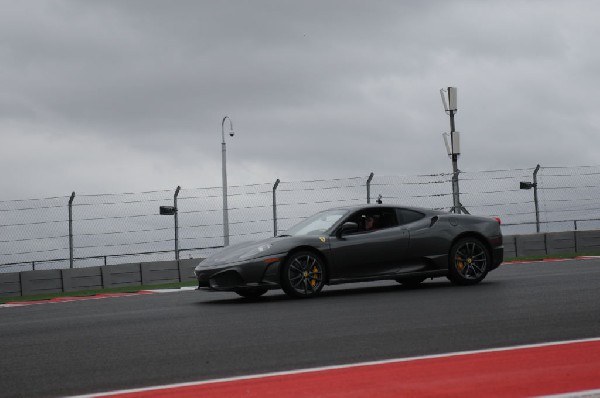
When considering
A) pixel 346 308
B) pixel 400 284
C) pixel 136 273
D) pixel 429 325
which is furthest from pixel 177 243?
pixel 429 325

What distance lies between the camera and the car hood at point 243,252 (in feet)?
37.3

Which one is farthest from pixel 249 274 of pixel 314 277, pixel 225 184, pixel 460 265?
pixel 225 184

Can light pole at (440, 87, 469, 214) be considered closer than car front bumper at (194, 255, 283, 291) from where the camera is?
No

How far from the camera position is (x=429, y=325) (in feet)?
26.8

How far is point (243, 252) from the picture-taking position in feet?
37.8

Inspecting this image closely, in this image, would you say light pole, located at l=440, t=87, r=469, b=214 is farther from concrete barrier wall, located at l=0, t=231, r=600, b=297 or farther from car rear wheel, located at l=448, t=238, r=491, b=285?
car rear wheel, located at l=448, t=238, r=491, b=285

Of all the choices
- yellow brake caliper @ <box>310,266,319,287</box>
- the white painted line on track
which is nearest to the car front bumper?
yellow brake caliper @ <box>310,266,319,287</box>

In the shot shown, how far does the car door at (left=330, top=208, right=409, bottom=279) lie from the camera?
11766 millimetres

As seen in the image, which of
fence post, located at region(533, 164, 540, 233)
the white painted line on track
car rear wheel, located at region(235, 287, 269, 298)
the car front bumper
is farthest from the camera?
fence post, located at region(533, 164, 540, 233)

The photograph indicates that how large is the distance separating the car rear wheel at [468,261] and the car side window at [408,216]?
0.67 m

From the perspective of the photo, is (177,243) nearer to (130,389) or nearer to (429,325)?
(429,325)

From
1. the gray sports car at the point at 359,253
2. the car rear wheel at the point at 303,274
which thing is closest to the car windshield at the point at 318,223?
the gray sports car at the point at 359,253

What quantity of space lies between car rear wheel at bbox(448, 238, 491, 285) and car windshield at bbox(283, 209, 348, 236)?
1.74 metres

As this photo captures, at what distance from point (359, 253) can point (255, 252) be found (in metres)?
1.48
